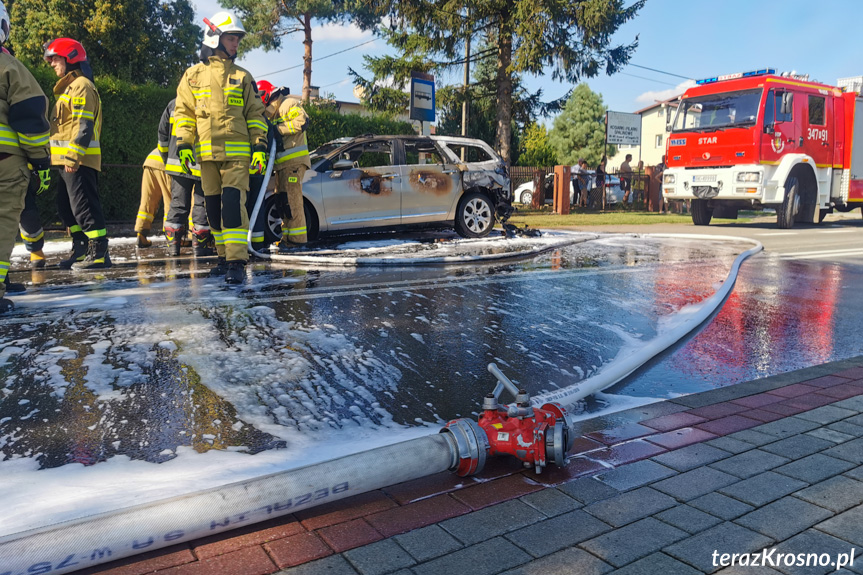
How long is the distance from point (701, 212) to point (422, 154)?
354 inches

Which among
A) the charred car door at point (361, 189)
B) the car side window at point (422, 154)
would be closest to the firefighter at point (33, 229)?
the charred car door at point (361, 189)

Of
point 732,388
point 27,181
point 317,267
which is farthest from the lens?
point 317,267

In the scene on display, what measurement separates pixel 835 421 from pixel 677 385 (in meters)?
0.80

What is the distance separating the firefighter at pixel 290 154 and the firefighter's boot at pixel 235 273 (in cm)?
230

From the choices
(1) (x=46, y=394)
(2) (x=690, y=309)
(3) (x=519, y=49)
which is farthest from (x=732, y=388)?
(3) (x=519, y=49)

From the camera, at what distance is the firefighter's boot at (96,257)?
23.5 feet

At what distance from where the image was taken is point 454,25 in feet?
61.0

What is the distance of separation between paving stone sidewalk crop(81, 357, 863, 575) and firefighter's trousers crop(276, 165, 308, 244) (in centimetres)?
622

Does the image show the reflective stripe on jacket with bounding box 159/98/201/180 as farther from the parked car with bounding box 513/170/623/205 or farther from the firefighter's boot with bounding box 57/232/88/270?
the parked car with bounding box 513/170/623/205

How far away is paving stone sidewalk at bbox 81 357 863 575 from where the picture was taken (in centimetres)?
188

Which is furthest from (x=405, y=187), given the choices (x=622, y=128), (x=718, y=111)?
(x=622, y=128)

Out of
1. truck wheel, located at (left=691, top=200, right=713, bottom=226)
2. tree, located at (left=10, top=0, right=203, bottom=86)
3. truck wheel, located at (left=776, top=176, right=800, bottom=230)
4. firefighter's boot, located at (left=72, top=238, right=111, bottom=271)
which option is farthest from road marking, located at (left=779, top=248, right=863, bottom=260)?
tree, located at (left=10, top=0, right=203, bottom=86)

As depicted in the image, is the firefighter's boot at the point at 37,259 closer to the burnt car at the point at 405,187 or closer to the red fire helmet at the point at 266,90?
the burnt car at the point at 405,187

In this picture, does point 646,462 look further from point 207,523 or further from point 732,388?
point 207,523
